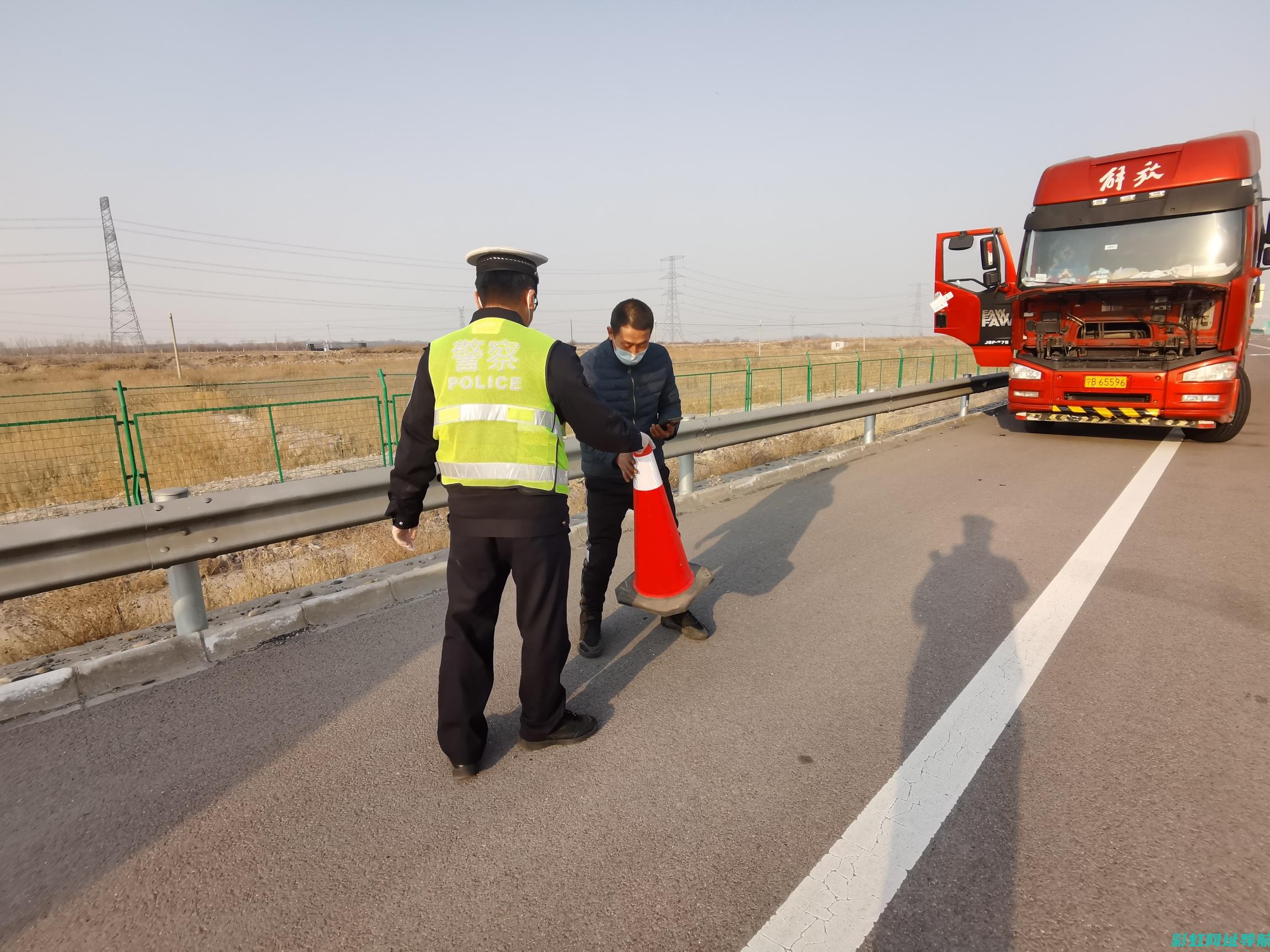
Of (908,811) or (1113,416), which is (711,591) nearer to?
(908,811)

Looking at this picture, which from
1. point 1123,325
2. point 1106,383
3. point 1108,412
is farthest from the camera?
point 1123,325

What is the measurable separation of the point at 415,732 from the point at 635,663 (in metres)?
1.10

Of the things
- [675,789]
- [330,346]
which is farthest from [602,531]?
[330,346]

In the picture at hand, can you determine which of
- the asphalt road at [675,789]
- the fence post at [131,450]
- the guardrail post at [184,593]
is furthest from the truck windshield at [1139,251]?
the fence post at [131,450]

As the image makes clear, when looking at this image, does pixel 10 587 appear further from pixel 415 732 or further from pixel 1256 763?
pixel 1256 763

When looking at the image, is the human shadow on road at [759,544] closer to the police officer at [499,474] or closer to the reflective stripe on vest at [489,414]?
the police officer at [499,474]

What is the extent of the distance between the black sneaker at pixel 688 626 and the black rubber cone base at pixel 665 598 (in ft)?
0.93

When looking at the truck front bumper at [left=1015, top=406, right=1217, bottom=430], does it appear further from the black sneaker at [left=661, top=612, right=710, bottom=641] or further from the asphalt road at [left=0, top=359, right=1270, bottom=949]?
the black sneaker at [left=661, top=612, right=710, bottom=641]

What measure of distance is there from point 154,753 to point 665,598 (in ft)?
7.18

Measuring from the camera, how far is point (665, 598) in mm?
3281

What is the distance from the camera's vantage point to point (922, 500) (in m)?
6.38

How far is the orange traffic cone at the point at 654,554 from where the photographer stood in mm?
3285

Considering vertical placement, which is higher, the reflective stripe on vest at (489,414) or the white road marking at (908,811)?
the reflective stripe on vest at (489,414)

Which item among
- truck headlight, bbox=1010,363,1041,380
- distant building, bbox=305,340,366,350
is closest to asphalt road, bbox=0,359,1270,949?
truck headlight, bbox=1010,363,1041,380
